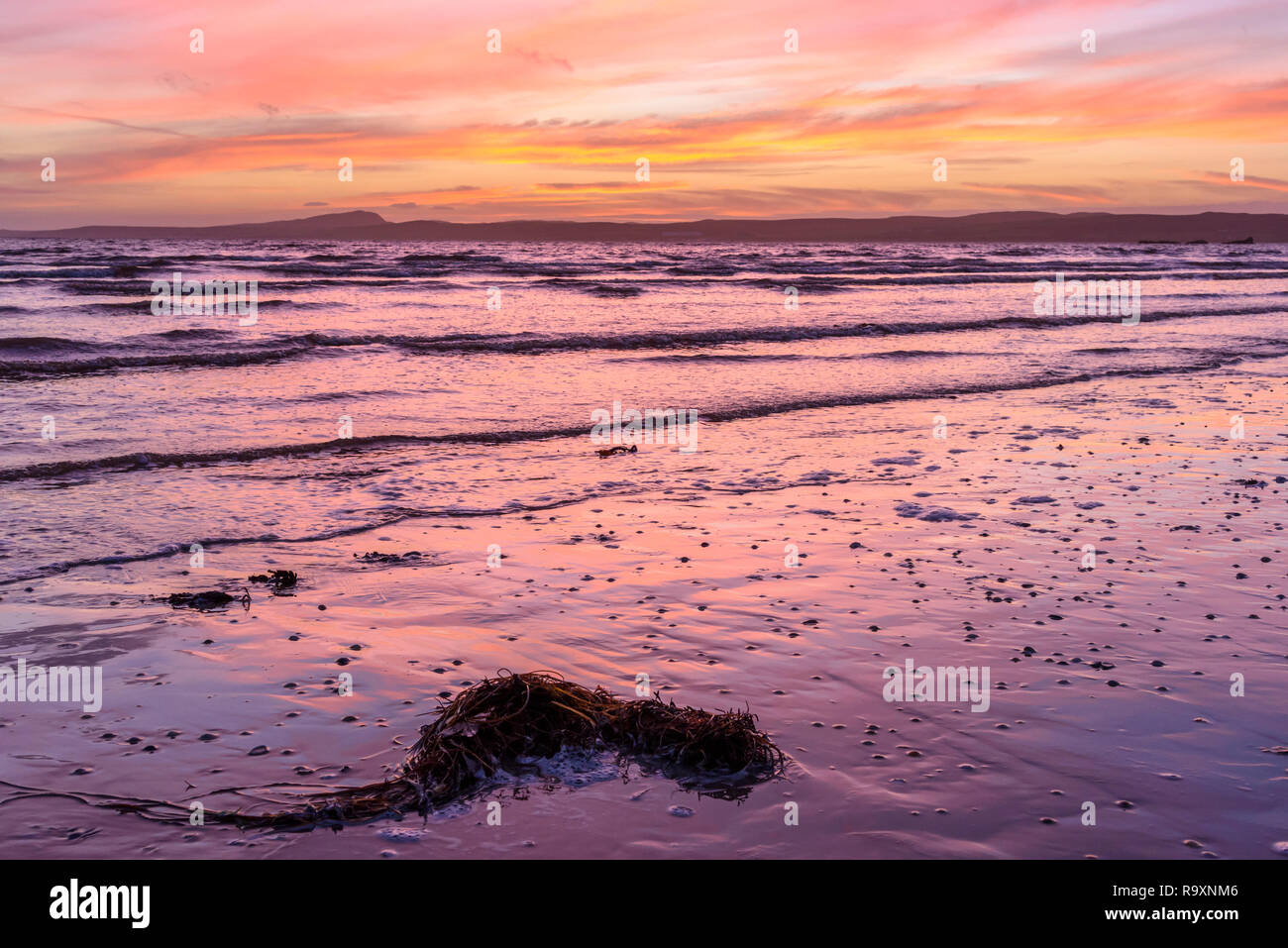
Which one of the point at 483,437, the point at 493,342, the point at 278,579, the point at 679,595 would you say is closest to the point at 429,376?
the point at 493,342

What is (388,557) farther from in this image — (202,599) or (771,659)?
(771,659)

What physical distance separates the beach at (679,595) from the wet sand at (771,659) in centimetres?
3

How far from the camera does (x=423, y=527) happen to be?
8.82 m

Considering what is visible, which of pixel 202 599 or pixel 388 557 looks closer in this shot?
pixel 202 599

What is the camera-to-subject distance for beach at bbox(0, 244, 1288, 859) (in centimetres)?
420

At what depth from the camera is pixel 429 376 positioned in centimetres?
1809

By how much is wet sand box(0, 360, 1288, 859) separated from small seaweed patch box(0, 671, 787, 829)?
116 mm

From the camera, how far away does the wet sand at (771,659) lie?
160 inches

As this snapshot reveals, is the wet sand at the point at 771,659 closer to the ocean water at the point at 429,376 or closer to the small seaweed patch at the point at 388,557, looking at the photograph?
the small seaweed patch at the point at 388,557

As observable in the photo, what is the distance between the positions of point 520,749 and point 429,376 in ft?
46.8

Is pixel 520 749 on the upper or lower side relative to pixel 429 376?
lower

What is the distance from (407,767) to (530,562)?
3.30 meters
